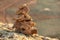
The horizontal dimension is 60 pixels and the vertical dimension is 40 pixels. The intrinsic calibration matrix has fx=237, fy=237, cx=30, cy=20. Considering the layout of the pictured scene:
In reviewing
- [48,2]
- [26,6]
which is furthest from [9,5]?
[26,6]

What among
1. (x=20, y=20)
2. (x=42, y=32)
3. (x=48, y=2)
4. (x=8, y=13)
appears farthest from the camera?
(x=48, y=2)

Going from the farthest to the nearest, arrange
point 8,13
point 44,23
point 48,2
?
point 48,2, point 8,13, point 44,23

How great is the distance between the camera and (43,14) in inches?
360

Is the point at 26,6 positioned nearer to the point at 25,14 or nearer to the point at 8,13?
the point at 25,14

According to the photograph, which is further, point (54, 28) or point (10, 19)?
point (10, 19)

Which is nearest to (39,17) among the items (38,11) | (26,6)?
(38,11)

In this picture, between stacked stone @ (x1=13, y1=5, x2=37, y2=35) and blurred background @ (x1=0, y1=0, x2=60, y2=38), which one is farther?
blurred background @ (x1=0, y1=0, x2=60, y2=38)

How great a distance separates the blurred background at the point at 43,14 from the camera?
7215mm

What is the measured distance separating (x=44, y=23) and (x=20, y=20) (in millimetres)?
2813

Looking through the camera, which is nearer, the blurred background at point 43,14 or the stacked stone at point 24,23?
the stacked stone at point 24,23

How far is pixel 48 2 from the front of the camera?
1059cm

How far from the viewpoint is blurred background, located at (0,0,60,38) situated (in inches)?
284

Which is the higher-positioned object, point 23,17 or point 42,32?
point 23,17

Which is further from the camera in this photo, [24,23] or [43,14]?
[43,14]
